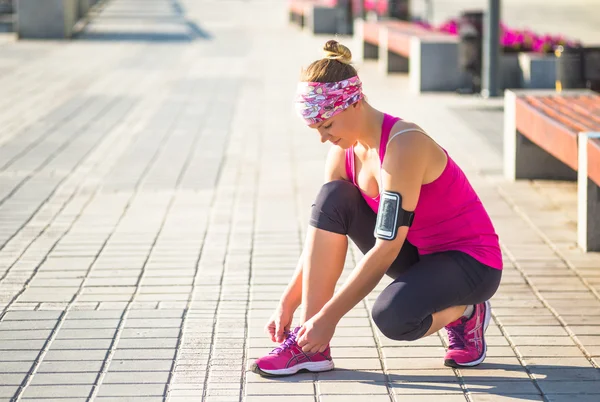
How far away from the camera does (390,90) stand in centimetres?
1346

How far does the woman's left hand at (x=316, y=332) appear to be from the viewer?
3768 millimetres

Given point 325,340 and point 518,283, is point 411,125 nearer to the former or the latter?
point 325,340

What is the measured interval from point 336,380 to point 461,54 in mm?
9314

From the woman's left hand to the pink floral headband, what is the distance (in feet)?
2.32

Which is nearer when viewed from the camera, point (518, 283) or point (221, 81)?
point (518, 283)

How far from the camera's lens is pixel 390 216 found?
3709 millimetres

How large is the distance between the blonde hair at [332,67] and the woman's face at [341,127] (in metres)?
0.13

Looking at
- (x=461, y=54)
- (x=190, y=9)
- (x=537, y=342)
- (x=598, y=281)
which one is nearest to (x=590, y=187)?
(x=598, y=281)

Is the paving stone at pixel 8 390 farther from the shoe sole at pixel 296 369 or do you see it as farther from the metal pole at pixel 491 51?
the metal pole at pixel 491 51

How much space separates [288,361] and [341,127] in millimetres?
932

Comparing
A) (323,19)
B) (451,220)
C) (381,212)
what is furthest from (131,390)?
(323,19)

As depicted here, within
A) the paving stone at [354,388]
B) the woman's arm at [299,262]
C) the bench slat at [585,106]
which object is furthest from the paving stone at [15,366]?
the bench slat at [585,106]

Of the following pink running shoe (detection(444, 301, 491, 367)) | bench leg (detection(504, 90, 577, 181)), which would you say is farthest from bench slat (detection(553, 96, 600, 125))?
pink running shoe (detection(444, 301, 491, 367))

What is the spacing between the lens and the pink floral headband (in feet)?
12.1
